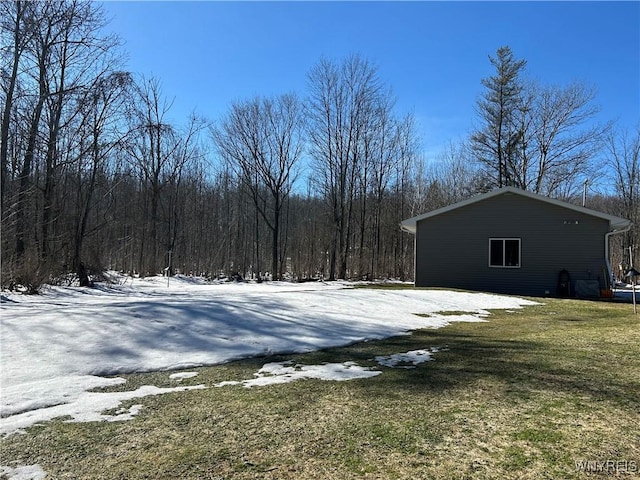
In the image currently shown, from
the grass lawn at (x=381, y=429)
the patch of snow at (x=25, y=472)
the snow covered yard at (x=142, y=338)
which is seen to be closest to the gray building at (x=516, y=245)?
→ the snow covered yard at (x=142, y=338)

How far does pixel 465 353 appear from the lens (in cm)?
526

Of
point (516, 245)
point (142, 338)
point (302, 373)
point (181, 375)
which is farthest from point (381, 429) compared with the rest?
point (516, 245)

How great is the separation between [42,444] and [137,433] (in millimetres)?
552

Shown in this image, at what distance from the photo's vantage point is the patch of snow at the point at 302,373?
13.7 feet

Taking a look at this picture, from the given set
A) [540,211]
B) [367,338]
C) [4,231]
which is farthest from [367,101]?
[367,338]

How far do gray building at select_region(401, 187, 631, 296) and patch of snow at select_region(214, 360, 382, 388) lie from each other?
12647mm

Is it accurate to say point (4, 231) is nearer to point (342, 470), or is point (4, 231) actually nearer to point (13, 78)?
point (13, 78)

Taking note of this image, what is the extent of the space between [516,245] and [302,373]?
1350cm

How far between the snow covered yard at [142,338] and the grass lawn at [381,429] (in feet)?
1.14

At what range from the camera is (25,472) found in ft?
7.93

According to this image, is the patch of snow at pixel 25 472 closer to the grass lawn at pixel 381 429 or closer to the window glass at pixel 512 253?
the grass lawn at pixel 381 429

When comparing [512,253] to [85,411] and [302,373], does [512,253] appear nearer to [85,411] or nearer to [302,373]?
[302,373]

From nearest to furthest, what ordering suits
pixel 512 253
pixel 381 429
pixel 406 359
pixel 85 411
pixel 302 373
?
pixel 381 429 < pixel 85 411 < pixel 302 373 < pixel 406 359 < pixel 512 253

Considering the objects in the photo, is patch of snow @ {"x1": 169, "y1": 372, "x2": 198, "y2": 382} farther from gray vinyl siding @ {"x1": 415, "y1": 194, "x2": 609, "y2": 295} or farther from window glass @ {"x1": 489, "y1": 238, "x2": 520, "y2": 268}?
window glass @ {"x1": 489, "y1": 238, "x2": 520, "y2": 268}
